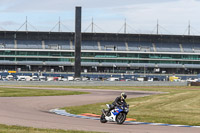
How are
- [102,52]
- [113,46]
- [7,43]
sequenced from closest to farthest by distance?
[102,52]
[7,43]
[113,46]

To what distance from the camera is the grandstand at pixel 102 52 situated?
443 feet

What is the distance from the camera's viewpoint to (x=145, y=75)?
438 ft

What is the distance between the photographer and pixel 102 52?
137 m

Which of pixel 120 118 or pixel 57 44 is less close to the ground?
pixel 57 44

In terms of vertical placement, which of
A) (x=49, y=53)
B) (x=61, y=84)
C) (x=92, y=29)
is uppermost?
(x=92, y=29)

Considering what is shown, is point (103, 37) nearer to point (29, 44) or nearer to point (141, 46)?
point (141, 46)

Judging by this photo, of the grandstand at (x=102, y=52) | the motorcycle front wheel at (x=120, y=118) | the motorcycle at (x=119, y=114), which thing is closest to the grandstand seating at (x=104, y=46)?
the grandstand at (x=102, y=52)

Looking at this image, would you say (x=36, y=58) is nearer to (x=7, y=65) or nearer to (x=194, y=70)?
(x=7, y=65)

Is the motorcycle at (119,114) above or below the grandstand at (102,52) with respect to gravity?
below

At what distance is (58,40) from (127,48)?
24329mm

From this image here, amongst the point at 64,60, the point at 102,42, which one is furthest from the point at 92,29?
the point at 64,60

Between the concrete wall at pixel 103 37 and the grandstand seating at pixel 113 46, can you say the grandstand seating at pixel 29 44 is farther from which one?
the grandstand seating at pixel 113 46

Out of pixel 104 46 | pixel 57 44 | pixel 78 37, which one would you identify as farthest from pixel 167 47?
pixel 78 37

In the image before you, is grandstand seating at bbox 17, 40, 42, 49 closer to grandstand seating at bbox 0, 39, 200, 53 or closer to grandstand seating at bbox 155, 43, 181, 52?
grandstand seating at bbox 0, 39, 200, 53
